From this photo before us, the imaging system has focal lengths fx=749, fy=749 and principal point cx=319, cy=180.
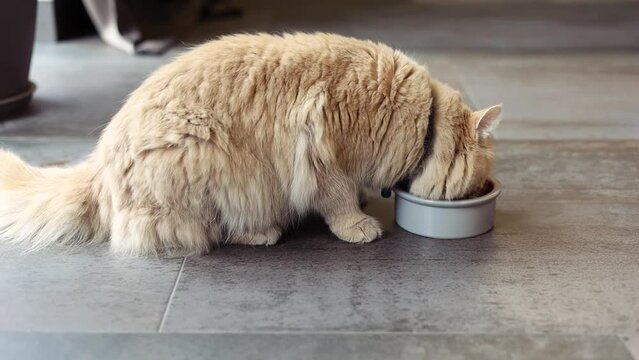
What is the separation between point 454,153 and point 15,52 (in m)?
2.41

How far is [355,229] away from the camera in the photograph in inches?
102

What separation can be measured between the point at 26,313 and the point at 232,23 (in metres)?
4.16

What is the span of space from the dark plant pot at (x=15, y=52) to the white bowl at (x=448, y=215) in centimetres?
219

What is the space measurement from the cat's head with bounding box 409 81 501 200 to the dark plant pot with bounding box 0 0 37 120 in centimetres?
225

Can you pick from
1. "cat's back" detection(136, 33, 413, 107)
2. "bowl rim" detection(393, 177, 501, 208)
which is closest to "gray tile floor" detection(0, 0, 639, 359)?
"bowl rim" detection(393, 177, 501, 208)

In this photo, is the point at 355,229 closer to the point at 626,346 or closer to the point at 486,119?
the point at 486,119

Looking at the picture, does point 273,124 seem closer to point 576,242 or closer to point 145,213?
point 145,213

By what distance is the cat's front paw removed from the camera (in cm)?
258

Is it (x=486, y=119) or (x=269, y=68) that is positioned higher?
(x=269, y=68)

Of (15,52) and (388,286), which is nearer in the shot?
(388,286)

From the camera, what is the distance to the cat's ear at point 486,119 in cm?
245

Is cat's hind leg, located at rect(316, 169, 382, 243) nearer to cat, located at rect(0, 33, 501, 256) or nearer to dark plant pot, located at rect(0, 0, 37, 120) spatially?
cat, located at rect(0, 33, 501, 256)

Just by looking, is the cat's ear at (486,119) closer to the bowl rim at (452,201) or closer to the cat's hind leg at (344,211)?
the bowl rim at (452,201)

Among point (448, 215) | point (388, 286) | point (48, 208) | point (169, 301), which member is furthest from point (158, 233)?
point (448, 215)
